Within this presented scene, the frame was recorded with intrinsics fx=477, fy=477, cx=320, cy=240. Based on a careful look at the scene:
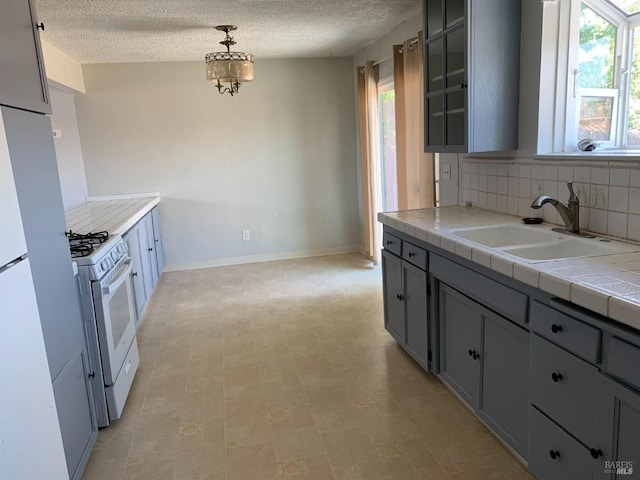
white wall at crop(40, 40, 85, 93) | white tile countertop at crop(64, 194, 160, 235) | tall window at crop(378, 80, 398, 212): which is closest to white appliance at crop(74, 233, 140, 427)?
white tile countertop at crop(64, 194, 160, 235)

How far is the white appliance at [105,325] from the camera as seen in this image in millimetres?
2283

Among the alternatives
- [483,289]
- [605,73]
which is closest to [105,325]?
[483,289]

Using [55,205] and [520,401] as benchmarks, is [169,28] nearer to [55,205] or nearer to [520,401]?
[55,205]

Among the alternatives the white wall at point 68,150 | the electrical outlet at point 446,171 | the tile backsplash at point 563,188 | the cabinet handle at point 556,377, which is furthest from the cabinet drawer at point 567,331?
the white wall at point 68,150

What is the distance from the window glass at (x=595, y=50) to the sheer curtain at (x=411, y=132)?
46.6 inches

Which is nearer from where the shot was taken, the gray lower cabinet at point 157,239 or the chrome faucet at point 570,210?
the chrome faucet at point 570,210

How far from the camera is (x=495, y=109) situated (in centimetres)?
262

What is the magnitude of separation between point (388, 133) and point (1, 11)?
3903mm

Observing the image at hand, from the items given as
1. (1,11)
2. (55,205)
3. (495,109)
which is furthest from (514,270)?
(1,11)

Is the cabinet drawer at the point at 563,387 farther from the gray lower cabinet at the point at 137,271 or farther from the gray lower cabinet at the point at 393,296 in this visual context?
the gray lower cabinet at the point at 137,271

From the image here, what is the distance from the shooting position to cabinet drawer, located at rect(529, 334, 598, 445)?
4.88ft

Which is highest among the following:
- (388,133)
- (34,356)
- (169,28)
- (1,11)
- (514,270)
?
(169,28)

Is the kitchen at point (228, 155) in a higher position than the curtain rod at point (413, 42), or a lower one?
lower

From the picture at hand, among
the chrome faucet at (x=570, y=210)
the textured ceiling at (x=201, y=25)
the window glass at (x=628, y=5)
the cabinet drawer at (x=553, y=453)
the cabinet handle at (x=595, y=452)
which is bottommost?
the cabinet drawer at (x=553, y=453)
